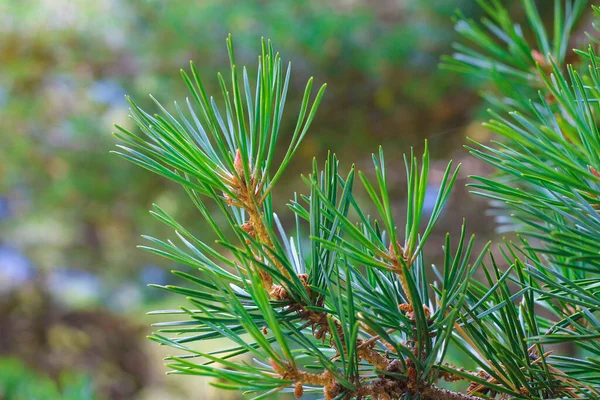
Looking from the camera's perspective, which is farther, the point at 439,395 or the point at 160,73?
the point at 160,73

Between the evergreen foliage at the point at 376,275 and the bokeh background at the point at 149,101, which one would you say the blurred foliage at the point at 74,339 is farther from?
the evergreen foliage at the point at 376,275

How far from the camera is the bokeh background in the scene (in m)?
1.02

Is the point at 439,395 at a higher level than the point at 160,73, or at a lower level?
lower

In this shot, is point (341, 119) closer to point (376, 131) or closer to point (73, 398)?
point (376, 131)

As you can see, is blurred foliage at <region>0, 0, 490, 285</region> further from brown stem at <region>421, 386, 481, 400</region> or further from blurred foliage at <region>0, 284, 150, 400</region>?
brown stem at <region>421, 386, 481, 400</region>

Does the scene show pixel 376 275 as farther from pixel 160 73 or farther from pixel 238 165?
pixel 160 73

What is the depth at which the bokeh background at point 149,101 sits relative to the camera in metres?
1.02

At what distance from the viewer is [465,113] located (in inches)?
45.8

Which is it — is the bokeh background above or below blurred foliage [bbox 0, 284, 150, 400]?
above

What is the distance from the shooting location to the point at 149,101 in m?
1.20

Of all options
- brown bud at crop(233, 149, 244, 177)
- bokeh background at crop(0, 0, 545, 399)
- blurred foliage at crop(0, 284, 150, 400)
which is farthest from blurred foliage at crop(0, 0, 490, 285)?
brown bud at crop(233, 149, 244, 177)

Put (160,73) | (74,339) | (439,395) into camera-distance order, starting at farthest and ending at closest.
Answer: (74,339) → (160,73) → (439,395)

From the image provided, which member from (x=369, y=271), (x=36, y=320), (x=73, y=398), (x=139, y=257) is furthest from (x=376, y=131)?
(x=36, y=320)

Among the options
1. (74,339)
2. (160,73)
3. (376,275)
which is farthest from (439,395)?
(74,339)
